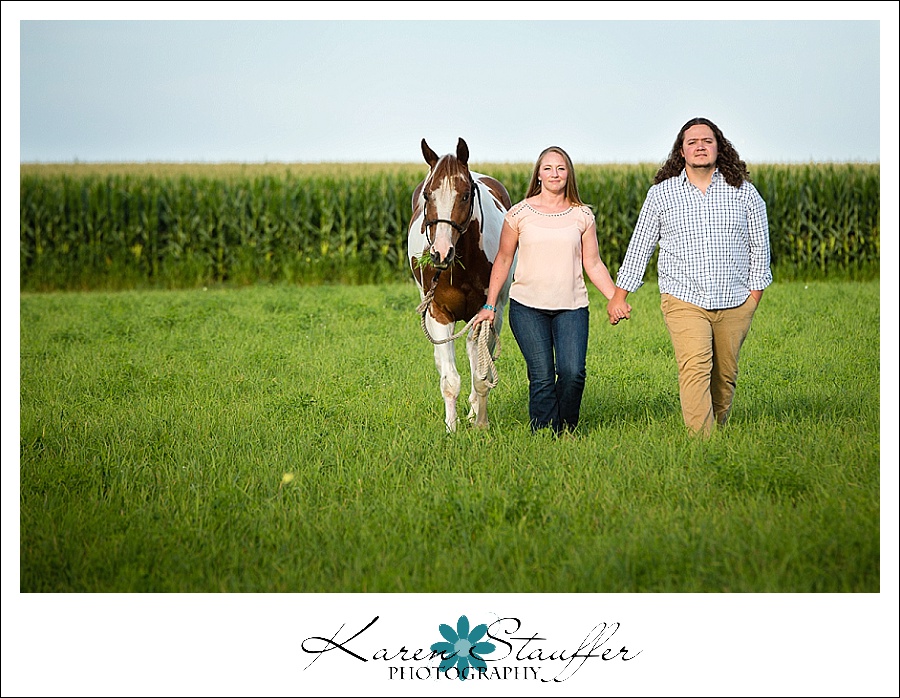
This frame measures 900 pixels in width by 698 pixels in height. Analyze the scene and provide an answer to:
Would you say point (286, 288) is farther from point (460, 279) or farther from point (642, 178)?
point (460, 279)

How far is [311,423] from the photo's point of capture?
698cm

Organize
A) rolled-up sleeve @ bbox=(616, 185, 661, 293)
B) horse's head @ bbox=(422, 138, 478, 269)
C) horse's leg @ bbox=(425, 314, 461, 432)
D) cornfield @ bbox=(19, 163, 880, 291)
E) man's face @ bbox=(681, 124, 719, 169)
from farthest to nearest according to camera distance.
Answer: cornfield @ bbox=(19, 163, 880, 291), horse's leg @ bbox=(425, 314, 461, 432), rolled-up sleeve @ bbox=(616, 185, 661, 293), man's face @ bbox=(681, 124, 719, 169), horse's head @ bbox=(422, 138, 478, 269)

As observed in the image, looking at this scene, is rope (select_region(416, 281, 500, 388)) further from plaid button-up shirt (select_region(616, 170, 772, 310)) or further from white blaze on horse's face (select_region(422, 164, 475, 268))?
plaid button-up shirt (select_region(616, 170, 772, 310))

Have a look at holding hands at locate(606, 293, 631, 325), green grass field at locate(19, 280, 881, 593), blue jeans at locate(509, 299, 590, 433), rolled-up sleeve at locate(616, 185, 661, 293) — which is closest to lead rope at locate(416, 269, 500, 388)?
blue jeans at locate(509, 299, 590, 433)

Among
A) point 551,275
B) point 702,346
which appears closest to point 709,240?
point 702,346

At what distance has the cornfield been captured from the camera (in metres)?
19.5

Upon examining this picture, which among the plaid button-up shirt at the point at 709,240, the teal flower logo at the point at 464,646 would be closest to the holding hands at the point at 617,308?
the plaid button-up shirt at the point at 709,240

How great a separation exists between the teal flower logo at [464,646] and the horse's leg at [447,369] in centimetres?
251

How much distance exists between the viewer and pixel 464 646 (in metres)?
4.33

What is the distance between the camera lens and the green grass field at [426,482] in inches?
176

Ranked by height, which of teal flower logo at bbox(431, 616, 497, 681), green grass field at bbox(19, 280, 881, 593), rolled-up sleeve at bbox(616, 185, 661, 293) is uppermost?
rolled-up sleeve at bbox(616, 185, 661, 293)

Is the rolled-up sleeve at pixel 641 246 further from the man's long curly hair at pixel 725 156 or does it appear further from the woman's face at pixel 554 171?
the woman's face at pixel 554 171

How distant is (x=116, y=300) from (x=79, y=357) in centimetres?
574

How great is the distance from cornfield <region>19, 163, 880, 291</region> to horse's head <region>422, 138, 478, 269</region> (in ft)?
45.4
